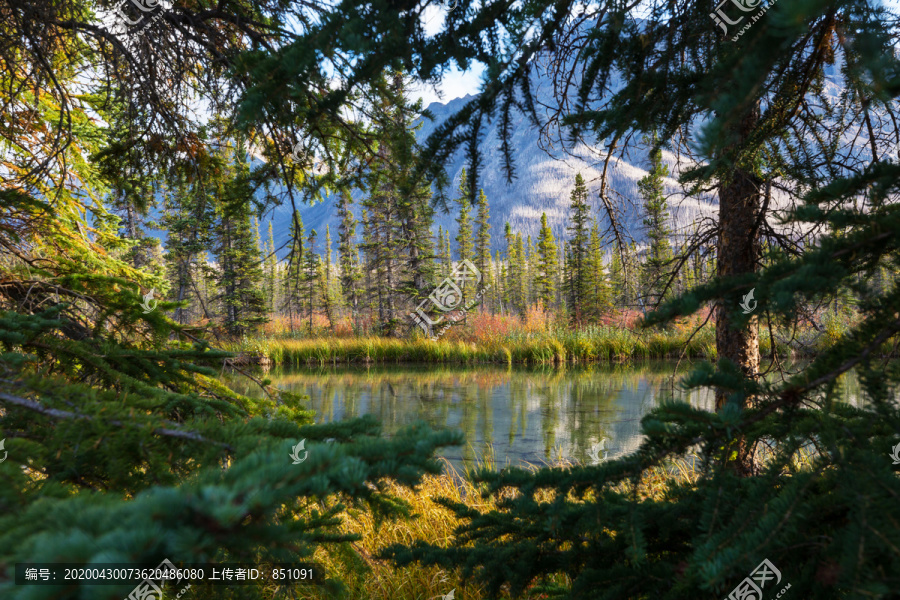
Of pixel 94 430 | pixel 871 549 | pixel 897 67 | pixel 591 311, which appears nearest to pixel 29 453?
pixel 94 430

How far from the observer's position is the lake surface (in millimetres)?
6125

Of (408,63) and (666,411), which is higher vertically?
(408,63)

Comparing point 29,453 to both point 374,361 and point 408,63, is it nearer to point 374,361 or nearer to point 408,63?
point 408,63

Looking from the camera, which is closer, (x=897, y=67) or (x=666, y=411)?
(x=897, y=67)

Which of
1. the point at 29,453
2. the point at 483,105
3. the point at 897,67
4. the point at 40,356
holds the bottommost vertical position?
the point at 29,453

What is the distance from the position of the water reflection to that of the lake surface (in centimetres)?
2

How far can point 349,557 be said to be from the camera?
5.52 feet

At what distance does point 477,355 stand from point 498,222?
5931 inches
